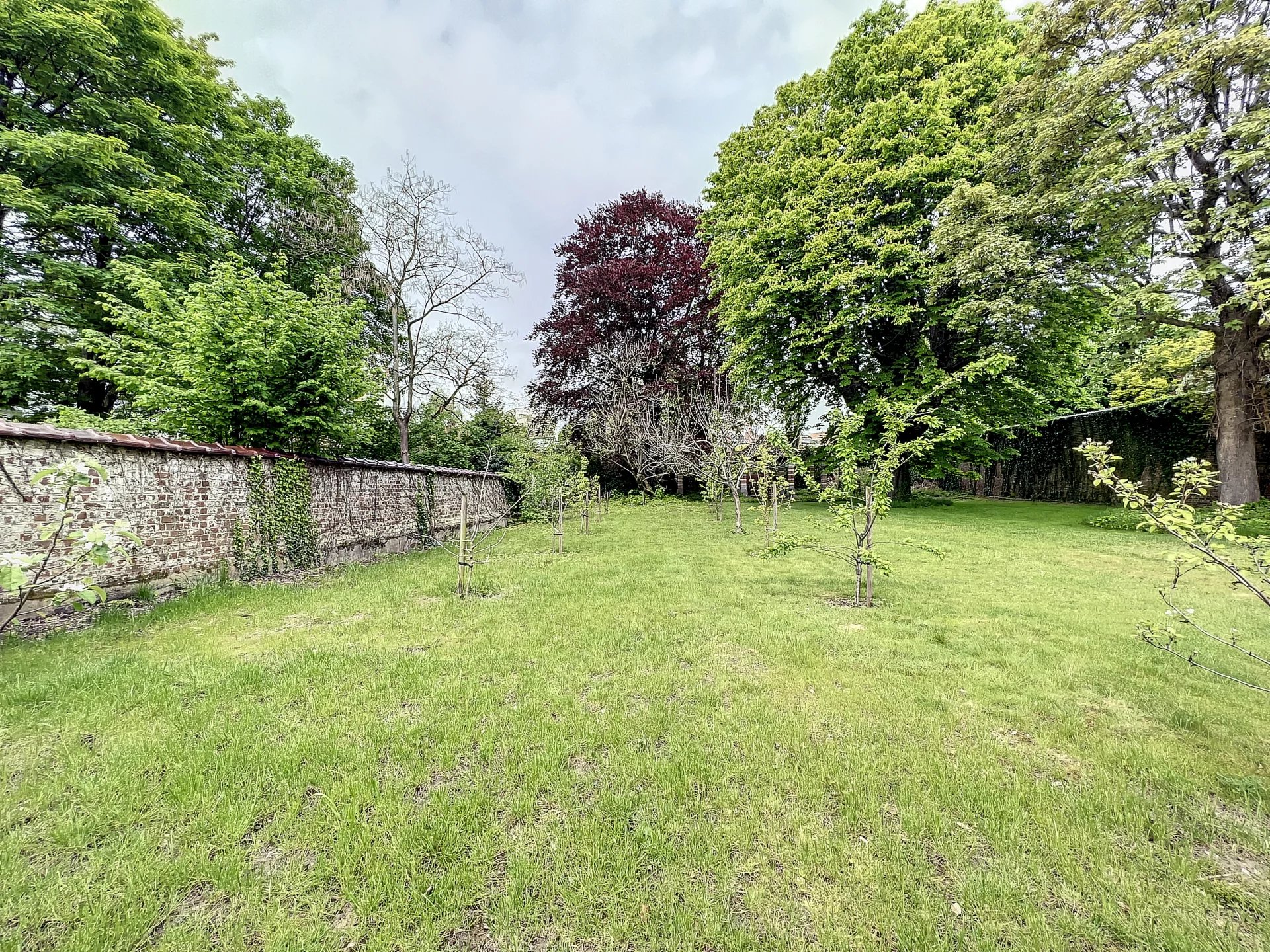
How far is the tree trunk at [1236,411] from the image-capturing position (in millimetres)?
9414

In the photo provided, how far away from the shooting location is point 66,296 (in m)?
10.3

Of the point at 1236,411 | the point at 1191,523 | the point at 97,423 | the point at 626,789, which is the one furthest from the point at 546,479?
the point at 1236,411

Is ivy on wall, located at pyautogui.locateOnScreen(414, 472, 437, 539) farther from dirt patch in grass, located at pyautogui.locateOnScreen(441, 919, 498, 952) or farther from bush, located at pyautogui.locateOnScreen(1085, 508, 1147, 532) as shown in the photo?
bush, located at pyautogui.locateOnScreen(1085, 508, 1147, 532)

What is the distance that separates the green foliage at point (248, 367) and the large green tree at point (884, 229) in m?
11.7

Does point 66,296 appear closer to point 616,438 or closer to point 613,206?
point 616,438

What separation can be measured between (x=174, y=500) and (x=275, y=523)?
4.55 feet

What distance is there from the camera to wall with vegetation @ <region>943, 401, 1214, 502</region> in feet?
46.0

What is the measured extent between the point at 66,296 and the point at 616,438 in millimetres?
14856

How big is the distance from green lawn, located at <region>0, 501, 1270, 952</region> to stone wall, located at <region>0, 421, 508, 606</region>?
1.08 metres

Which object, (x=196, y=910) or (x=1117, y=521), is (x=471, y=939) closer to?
(x=196, y=910)

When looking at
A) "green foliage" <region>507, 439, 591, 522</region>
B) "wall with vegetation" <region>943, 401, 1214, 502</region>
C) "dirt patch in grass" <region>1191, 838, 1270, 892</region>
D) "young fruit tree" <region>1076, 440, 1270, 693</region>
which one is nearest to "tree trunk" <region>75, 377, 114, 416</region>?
"green foliage" <region>507, 439, 591, 522</region>

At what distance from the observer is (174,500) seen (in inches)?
209

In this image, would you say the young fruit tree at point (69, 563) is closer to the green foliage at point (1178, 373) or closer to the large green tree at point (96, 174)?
the large green tree at point (96, 174)

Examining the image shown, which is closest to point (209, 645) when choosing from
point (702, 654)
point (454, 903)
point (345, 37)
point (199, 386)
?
point (454, 903)
